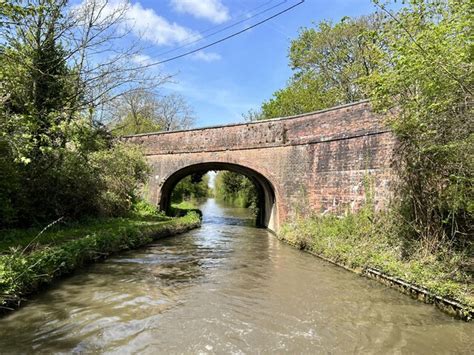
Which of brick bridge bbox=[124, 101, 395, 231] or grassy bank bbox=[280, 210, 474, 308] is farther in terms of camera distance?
brick bridge bbox=[124, 101, 395, 231]

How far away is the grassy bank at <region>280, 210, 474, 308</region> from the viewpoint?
7027mm

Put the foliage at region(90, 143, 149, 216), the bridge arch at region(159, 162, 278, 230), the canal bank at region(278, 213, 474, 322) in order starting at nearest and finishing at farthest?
the canal bank at region(278, 213, 474, 322), the foliage at region(90, 143, 149, 216), the bridge arch at region(159, 162, 278, 230)

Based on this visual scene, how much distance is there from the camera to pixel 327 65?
2416 cm

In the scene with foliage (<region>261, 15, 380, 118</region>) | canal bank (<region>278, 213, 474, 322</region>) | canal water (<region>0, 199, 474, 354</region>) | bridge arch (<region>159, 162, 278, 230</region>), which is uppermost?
foliage (<region>261, 15, 380, 118</region>)

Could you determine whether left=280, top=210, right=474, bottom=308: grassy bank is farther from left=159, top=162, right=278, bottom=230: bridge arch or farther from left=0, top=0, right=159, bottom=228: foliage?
left=0, top=0, right=159, bottom=228: foliage

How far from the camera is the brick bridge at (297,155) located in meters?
11.5

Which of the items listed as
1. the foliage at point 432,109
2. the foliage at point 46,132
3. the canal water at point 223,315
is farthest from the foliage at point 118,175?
the foliage at point 432,109

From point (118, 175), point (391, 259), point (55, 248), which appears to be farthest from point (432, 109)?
point (118, 175)

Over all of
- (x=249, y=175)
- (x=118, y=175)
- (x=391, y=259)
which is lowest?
(x=391, y=259)

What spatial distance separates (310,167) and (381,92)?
6116mm

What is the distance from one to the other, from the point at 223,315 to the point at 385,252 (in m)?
4.86

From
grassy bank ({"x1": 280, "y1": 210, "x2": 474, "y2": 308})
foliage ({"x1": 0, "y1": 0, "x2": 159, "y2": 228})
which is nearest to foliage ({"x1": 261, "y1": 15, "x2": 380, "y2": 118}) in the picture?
grassy bank ({"x1": 280, "y1": 210, "x2": 474, "y2": 308})

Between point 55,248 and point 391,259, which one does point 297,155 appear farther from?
point 55,248

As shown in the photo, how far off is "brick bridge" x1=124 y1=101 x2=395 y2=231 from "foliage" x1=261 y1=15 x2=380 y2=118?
9299 mm
